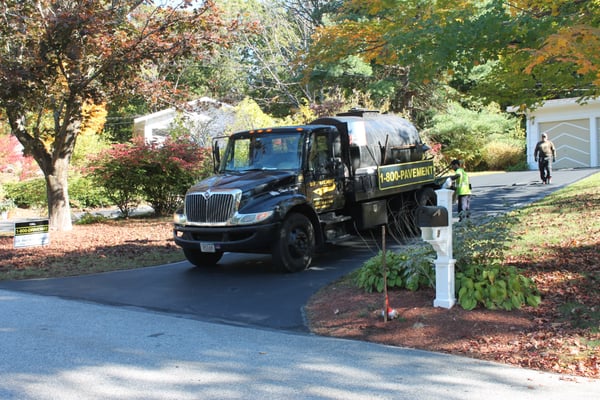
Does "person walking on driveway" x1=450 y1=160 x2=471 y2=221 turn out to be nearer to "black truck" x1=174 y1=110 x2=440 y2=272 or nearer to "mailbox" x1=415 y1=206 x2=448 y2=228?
"black truck" x1=174 y1=110 x2=440 y2=272

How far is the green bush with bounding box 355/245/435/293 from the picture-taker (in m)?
7.26

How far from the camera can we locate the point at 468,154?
32562mm

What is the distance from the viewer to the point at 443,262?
6.60 metres

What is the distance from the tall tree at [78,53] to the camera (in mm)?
12789

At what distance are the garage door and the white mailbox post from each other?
26.1 metres

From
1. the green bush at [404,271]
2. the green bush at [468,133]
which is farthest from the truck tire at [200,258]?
the green bush at [468,133]

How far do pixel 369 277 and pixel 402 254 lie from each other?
0.57 meters

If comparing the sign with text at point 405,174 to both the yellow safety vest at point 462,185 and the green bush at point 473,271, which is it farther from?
the green bush at point 473,271

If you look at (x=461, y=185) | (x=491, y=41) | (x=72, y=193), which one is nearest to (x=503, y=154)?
(x=461, y=185)

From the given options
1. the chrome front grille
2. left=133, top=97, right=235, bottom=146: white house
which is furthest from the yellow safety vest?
left=133, top=97, right=235, bottom=146: white house

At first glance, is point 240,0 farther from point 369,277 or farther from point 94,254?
point 369,277

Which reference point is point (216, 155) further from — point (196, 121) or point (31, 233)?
point (196, 121)

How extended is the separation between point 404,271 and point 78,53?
9474 millimetres

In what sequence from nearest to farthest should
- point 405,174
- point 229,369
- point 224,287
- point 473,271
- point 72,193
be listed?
point 229,369
point 473,271
point 224,287
point 405,174
point 72,193
